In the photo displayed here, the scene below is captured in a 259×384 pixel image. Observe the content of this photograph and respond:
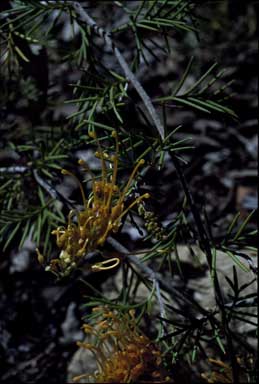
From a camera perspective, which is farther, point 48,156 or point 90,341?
point 90,341

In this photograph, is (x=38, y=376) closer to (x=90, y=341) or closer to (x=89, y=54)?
(x=90, y=341)

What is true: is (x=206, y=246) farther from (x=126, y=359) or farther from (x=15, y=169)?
(x=15, y=169)

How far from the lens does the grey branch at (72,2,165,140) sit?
46.6 inches

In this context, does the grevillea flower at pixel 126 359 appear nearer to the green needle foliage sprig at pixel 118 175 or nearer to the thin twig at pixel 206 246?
the green needle foliage sprig at pixel 118 175

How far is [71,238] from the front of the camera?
967mm

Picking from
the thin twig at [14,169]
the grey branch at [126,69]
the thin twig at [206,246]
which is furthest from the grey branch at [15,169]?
the thin twig at [206,246]

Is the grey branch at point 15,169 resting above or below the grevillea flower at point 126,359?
above

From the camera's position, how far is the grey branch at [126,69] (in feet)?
3.88

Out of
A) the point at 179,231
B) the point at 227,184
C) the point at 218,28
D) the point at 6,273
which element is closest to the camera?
the point at 179,231

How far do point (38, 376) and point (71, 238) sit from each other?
0.88 m

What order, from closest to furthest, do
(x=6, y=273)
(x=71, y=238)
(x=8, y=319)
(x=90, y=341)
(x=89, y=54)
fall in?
(x=71, y=238), (x=89, y=54), (x=90, y=341), (x=8, y=319), (x=6, y=273)

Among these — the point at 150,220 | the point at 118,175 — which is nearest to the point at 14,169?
the point at 118,175

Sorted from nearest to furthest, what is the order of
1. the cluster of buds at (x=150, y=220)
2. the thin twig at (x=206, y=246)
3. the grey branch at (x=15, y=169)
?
the cluster of buds at (x=150, y=220) < the thin twig at (x=206, y=246) < the grey branch at (x=15, y=169)

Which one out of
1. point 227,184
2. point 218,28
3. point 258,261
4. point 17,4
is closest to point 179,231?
point 258,261
